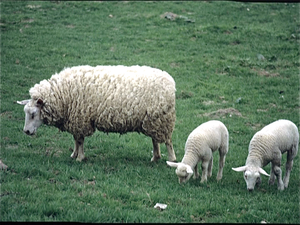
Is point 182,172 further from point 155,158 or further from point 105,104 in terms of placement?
point 105,104

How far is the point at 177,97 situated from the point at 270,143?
6133mm

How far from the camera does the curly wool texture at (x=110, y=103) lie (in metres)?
8.66

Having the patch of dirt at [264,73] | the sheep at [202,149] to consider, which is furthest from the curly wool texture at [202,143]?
the patch of dirt at [264,73]

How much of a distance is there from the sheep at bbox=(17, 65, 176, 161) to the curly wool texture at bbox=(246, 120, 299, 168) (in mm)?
2004

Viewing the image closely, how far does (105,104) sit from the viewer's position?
28.4ft

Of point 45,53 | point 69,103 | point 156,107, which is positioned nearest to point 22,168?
point 69,103

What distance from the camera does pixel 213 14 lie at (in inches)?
786

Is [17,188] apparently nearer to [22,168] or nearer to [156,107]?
[22,168]

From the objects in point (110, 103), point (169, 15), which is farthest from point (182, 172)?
point (169, 15)

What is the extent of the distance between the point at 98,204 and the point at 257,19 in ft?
51.1

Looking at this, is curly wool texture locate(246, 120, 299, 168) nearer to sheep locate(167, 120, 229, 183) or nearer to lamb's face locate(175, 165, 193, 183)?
sheep locate(167, 120, 229, 183)

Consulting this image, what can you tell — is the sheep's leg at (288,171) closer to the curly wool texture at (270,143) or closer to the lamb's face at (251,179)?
the curly wool texture at (270,143)

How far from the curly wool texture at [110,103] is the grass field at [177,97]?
0.71 meters

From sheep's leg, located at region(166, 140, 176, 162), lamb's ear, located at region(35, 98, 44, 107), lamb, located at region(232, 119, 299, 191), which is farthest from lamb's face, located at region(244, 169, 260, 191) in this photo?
lamb's ear, located at region(35, 98, 44, 107)
